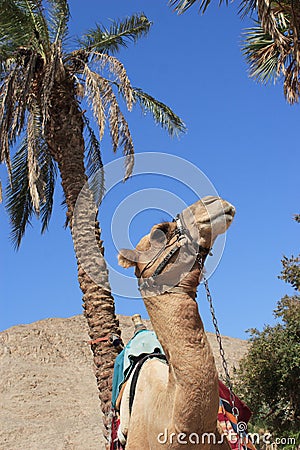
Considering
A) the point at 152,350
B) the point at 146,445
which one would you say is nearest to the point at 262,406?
the point at 152,350

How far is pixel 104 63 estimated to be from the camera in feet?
36.6

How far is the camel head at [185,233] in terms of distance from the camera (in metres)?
3.00

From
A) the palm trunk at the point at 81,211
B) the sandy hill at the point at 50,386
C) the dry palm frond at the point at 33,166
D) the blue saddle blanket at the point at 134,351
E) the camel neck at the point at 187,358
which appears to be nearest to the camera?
the camel neck at the point at 187,358

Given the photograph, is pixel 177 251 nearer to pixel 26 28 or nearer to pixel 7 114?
pixel 7 114

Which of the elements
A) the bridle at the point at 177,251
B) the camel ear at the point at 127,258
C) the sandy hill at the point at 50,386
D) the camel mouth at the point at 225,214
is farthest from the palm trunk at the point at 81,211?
the sandy hill at the point at 50,386

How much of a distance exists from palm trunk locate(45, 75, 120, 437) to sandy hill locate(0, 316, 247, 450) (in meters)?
14.4

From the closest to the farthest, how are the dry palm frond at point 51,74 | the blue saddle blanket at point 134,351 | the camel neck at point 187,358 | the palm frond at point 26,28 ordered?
the camel neck at point 187,358, the blue saddle blanket at point 134,351, the dry palm frond at point 51,74, the palm frond at point 26,28

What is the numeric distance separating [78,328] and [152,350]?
105 ft

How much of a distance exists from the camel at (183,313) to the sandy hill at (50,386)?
20.5 metres

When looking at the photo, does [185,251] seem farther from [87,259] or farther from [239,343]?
[239,343]

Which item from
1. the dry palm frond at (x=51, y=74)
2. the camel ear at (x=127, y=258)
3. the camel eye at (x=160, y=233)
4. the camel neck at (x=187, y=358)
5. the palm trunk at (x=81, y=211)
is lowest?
the camel neck at (x=187, y=358)

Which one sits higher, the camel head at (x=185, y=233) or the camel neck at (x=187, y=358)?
the camel head at (x=185, y=233)

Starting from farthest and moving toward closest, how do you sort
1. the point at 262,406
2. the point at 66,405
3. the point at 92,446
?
1. the point at 66,405
2. the point at 92,446
3. the point at 262,406

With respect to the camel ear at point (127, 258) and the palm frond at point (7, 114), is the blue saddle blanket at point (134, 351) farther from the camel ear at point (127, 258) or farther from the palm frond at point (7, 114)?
the palm frond at point (7, 114)
